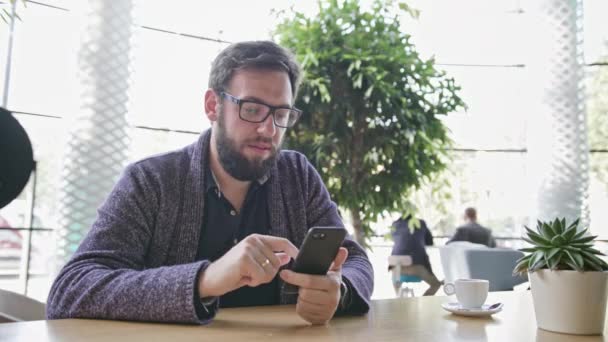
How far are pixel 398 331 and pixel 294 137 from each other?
222cm

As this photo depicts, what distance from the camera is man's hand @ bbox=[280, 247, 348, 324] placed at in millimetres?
1145

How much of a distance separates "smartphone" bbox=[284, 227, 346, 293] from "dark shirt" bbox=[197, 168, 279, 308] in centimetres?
41

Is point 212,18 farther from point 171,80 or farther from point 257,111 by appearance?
point 257,111

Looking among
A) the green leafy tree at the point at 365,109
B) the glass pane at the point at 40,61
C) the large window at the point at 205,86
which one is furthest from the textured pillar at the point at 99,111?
the green leafy tree at the point at 365,109

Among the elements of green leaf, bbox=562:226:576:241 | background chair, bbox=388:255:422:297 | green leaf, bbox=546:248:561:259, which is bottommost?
background chair, bbox=388:255:422:297

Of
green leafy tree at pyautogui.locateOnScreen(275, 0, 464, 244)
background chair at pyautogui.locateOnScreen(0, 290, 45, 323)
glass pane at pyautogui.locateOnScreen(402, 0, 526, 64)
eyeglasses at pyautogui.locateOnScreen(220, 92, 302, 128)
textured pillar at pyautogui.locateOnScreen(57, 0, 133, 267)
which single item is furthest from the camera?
glass pane at pyautogui.locateOnScreen(402, 0, 526, 64)

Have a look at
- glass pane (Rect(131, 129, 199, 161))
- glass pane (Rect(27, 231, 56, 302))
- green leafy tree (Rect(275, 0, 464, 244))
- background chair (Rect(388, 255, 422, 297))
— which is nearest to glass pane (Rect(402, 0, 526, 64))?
background chair (Rect(388, 255, 422, 297))

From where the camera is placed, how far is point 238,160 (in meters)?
1.60

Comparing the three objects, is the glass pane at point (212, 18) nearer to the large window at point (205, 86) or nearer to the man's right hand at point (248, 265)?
the large window at point (205, 86)

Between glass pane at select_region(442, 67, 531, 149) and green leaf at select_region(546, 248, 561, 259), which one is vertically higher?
glass pane at select_region(442, 67, 531, 149)

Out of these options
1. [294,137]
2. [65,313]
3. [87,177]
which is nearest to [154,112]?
[87,177]

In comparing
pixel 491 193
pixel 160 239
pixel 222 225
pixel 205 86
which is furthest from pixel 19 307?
pixel 491 193

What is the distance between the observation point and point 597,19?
21.8ft

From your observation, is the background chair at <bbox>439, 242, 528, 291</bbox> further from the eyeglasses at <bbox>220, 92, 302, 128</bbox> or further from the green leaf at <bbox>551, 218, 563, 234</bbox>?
the green leaf at <bbox>551, 218, 563, 234</bbox>
